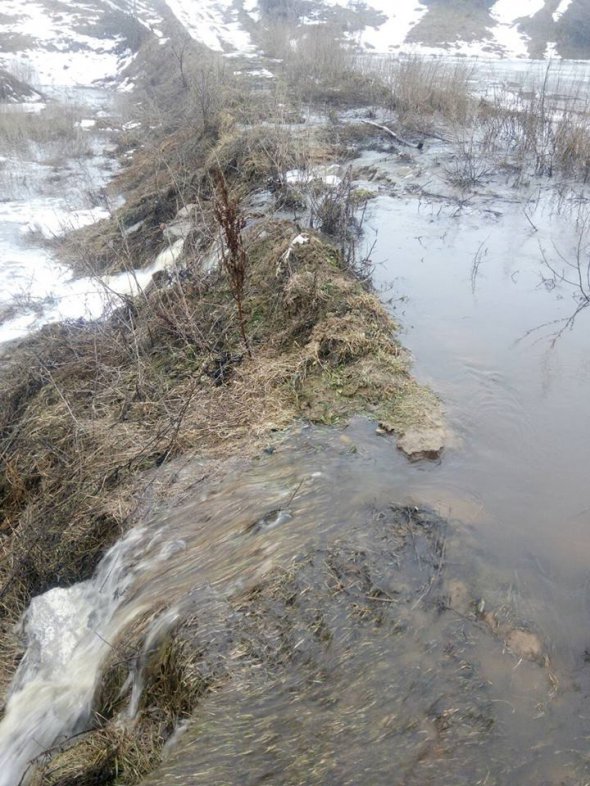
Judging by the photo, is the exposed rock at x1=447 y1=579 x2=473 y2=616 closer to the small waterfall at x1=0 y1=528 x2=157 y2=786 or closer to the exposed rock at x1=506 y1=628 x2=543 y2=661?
the exposed rock at x1=506 y1=628 x2=543 y2=661

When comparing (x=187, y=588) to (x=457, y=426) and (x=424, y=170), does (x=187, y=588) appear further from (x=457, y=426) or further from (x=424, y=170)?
(x=424, y=170)

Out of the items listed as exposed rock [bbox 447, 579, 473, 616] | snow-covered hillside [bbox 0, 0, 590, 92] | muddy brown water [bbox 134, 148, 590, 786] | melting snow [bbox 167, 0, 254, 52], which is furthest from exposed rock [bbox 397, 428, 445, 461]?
melting snow [bbox 167, 0, 254, 52]

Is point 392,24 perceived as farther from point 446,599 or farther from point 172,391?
point 446,599

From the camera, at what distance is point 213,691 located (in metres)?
2.83

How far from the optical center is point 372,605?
320 centimetres

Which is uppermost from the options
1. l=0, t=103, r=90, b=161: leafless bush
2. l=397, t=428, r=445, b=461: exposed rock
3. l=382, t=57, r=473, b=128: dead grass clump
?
l=382, t=57, r=473, b=128: dead grass clump

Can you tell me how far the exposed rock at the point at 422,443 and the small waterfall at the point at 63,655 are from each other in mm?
1907

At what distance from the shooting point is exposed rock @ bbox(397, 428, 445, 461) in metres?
4.32

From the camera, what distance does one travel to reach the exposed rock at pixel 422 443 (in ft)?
14.2

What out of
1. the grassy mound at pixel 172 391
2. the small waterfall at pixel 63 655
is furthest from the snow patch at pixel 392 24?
the small waterfall at pixel 63 655

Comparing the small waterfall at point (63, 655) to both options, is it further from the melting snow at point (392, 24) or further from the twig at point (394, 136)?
the melting snow at point (392, 24)

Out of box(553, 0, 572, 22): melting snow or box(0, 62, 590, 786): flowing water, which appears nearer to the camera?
box(0, 62, 590, 786): flowing water

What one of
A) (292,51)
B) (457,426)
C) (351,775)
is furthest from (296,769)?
(292,51)

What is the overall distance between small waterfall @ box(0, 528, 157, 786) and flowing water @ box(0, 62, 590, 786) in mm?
14
